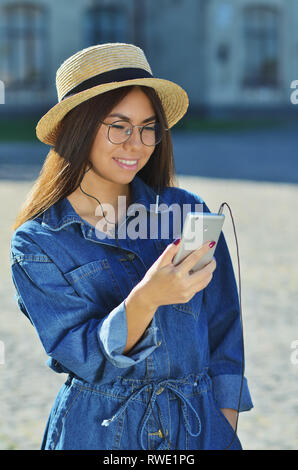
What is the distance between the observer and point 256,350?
440cm

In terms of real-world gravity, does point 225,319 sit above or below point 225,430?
above

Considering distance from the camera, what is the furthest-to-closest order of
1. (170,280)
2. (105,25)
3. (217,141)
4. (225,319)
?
(105,25) < (217,141) < (225,319) < (170,280)

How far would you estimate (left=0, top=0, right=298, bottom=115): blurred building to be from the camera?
28.2 metres

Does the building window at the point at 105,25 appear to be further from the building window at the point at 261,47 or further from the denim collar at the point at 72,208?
the denim collar at the point at 72,208

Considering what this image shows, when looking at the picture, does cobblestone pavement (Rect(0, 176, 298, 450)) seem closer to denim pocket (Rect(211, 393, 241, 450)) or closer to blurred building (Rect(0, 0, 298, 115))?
denim pocket (Rect(211, 393, 241, 450))

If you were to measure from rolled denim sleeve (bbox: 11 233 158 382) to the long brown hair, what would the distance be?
0.17 meters

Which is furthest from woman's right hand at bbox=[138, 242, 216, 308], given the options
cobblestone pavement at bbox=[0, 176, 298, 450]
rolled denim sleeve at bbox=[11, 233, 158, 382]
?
cobblestone pavement at bbox=[0, 176, 298, 450]

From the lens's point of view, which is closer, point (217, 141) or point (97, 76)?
point (97, 76)

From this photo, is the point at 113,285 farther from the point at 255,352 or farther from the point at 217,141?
the point at 217,141

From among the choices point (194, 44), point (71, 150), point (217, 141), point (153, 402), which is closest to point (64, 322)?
point (153, 402)

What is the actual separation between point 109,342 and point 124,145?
0.50 metres

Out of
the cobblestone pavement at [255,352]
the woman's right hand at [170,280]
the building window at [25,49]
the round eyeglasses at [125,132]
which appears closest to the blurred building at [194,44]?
the building window at [25,49]

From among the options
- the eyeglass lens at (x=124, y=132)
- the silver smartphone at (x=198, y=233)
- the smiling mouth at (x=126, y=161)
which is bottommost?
the silver smartphone at (x=198, y=233)

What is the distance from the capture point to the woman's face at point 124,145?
5.94ft
